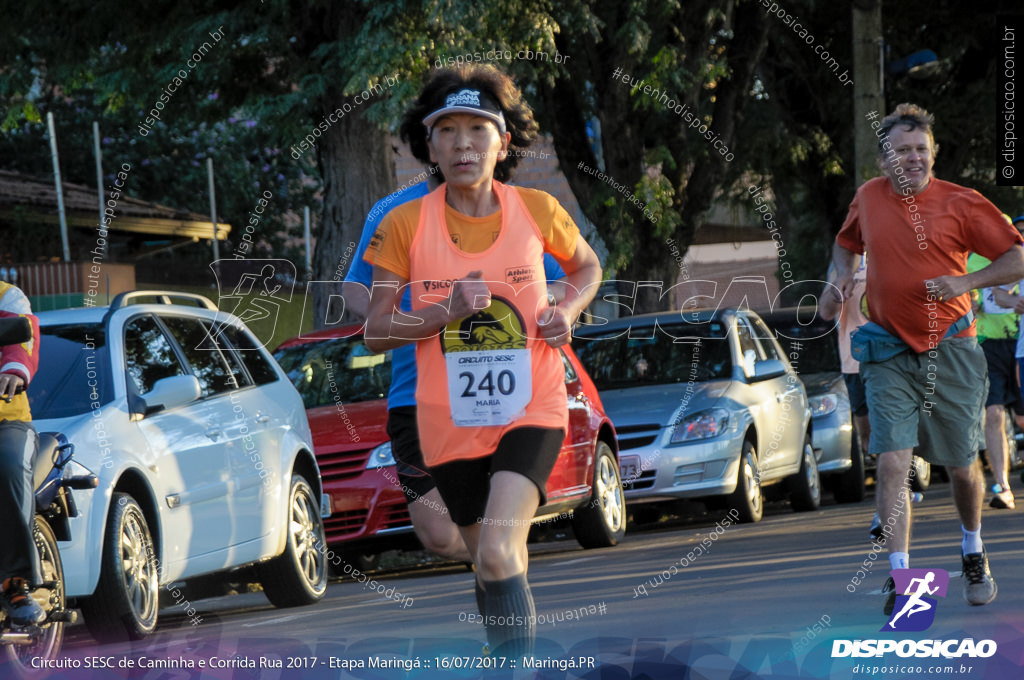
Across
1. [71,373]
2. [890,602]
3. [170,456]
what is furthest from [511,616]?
[71,373]

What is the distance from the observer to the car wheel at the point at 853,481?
15.7 m

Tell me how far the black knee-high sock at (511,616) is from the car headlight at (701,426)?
753 cm

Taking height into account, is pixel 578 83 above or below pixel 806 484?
above

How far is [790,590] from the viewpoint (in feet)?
27.3

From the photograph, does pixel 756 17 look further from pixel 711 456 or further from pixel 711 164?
pixel 711 456

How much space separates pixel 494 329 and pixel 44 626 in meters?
2.28

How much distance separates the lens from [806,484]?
573 inches

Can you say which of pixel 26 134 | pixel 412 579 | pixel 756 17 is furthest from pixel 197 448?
pixel 26 134

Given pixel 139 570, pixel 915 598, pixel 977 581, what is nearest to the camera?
pixel 915 598

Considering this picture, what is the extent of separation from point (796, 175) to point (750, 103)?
1.94 meters

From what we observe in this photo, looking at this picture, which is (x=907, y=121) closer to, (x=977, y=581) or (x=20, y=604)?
(x=977, y=581)

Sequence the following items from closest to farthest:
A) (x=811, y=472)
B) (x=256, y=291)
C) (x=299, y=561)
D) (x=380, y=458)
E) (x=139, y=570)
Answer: (x=139, y=570) → (x=299, y=561) → (x=380, y=458) → (x=811, y=472) → (x=256, y=291)

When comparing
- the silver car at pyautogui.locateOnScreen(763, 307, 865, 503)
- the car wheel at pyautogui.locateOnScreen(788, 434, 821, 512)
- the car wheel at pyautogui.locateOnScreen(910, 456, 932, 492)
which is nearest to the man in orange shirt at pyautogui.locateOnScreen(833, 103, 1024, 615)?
the car wheel at pyautogui.locateOnScreen(788, 434, 821, 512)

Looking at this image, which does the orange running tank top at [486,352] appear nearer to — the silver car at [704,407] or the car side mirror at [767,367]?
the silver car at [704,407]
